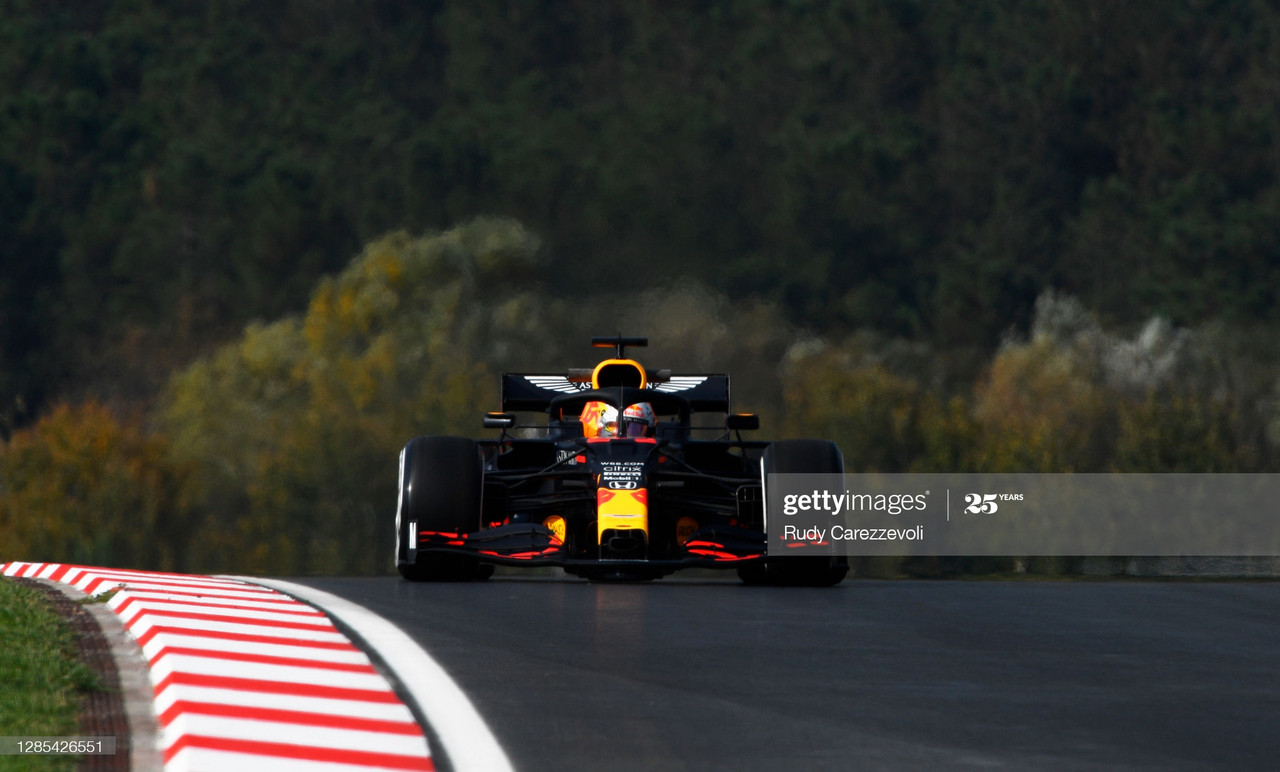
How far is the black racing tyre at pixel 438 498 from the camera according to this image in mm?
15922

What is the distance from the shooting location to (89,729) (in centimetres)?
770

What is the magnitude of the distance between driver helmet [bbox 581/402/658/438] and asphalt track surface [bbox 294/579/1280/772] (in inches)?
96.6

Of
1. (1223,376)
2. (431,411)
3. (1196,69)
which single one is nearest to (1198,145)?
(1196,69)

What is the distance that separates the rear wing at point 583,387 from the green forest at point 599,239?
16.1 meters

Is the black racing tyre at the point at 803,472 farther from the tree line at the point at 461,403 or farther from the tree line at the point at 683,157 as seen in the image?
the tree line at the point at 683,157

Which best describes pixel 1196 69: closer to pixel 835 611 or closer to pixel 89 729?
pixel 835 611

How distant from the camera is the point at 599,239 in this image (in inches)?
1540

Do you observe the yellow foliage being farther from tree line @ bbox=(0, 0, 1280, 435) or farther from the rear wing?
the rear wing

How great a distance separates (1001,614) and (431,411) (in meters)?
33.8

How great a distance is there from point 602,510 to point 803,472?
4.88 feet

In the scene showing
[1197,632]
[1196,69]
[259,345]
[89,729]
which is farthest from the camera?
[1196,69]

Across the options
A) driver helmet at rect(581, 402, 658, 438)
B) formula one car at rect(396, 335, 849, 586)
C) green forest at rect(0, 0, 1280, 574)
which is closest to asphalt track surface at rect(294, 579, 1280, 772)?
formula one car at rect(396, 335, 849, 586)

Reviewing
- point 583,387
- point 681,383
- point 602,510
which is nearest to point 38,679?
point 602,510

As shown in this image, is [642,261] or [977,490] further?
[642,261]
